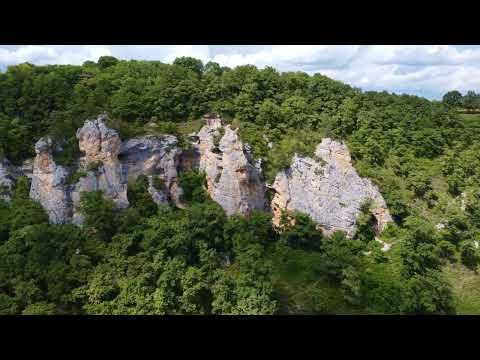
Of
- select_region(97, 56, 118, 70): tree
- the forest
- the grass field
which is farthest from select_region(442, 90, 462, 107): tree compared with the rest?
select_region(97, 56, 118, 70): tree

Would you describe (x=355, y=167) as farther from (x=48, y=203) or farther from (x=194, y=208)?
A: (x=48, y=203)

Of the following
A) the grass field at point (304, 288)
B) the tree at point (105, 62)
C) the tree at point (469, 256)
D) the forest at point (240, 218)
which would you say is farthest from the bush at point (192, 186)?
the tree at point (469, 256)


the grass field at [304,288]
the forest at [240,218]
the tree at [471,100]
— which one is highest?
the tree at [471,100]

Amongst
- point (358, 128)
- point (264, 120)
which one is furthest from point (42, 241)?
point (358, 128)

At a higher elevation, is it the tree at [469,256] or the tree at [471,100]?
the tree at [471,100]

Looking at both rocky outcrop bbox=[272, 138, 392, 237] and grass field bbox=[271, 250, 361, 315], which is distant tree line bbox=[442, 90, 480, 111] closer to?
rocky outcrop bbox=[272, 138, 392, 237]

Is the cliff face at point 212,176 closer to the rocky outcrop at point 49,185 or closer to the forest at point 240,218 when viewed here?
the rocky outcrop at point 49,185

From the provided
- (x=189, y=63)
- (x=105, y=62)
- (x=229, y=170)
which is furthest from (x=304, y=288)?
(x=105, y=62)
